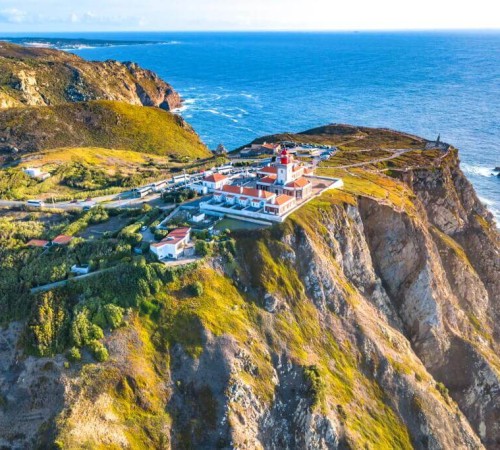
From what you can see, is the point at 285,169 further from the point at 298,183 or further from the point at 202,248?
the point at 202,248

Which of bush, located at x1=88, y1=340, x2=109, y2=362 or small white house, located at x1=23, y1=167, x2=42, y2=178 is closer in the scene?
bush, located at x1=88, y1=340, x2=109, y2=362

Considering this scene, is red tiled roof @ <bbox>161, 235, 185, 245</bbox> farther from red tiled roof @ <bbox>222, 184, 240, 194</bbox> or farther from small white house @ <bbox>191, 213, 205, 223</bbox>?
red tiled roof @ <bbox>222, 184, 240, 194</bbox>

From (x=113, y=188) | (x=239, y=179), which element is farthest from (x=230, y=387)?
(x=113, y=188)

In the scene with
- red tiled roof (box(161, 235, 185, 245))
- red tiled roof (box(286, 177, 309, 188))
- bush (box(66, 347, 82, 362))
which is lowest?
bush (box(66, 347, 82, 362))

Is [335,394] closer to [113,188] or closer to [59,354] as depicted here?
[59,354]

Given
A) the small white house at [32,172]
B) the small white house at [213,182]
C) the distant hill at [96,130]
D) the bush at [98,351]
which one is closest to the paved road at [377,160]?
the small white house at [213,182]

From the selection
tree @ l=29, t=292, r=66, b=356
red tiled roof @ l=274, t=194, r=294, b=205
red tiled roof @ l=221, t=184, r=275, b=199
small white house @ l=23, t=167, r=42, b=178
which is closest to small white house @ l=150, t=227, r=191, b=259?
tree @ l=29, t=292, r=66, b=356
